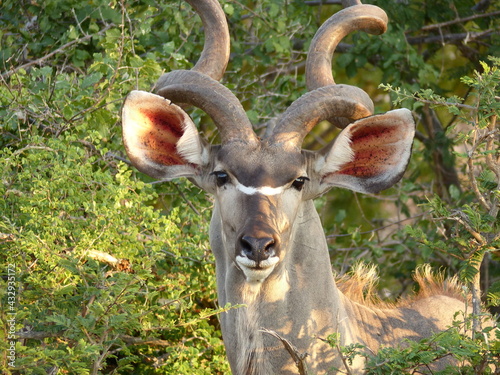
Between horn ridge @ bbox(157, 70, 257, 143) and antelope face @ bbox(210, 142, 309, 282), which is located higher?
horn ridge @ bbox(157, 70, 257, 143)

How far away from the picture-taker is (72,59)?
709cm

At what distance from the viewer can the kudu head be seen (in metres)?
4.30

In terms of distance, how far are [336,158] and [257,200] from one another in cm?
66

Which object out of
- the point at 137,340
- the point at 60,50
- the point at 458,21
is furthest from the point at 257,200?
the point at 458,21

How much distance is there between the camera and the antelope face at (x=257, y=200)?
3.98m

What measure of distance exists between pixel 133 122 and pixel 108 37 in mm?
2284

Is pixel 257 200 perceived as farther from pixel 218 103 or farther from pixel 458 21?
pixel 458 21

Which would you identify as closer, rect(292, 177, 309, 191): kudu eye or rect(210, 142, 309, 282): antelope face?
rect(210, 142, 309, 282): antelope face

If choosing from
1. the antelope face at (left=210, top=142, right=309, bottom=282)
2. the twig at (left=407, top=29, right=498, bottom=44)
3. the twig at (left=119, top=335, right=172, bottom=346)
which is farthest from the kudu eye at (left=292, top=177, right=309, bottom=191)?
the twig at (left=407, top=29, right=498, bottom=44)

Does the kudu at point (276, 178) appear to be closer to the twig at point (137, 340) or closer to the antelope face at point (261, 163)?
the antelope face at point (261, 163)

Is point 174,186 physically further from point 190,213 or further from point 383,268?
point 383,268

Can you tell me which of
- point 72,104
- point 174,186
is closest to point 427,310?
point 174,186

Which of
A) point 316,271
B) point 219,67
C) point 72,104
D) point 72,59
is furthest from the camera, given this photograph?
point 72,59

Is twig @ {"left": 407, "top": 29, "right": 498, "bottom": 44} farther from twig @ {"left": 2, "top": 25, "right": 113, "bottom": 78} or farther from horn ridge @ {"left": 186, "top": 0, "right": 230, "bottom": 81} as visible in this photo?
horn ridge @ {"left": 186, "top": 0, "right": 230, "bottom": 81}
